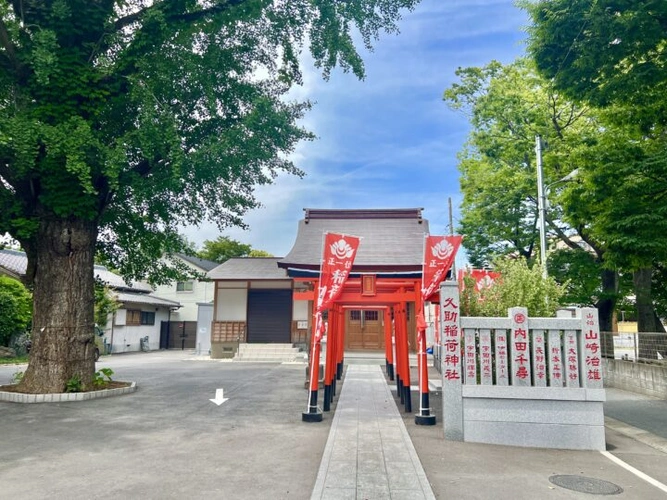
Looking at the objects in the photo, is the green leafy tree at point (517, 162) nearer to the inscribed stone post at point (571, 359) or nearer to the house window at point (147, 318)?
the inscribed stone post at point (571, 359)

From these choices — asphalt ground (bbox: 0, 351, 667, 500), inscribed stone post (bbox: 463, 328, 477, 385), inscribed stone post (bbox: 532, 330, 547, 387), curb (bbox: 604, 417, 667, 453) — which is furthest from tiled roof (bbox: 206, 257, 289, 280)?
inscribed stone post (bbox: 532, 330, 547, 387)

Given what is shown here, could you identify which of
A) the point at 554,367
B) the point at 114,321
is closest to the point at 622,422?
the point at 554,367

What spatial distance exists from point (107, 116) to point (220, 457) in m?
8.52

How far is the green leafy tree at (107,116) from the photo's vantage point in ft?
29.4

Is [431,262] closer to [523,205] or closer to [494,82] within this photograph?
[523,205]

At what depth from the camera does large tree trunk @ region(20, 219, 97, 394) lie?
9.70 meters

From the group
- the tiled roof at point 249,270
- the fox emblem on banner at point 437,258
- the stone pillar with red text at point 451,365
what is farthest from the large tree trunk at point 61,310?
the tiled roof at point 249,270

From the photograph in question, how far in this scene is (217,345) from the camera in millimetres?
22750

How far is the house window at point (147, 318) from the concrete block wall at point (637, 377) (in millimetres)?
26044

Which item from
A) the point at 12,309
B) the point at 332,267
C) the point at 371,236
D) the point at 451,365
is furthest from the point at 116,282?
the point at 451,365

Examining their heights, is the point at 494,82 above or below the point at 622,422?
above

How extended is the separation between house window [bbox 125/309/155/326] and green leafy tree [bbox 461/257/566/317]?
24.5m

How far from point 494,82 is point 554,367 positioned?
1507 centimetres

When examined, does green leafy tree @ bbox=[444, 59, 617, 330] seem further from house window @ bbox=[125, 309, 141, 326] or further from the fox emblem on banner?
house window @ bbox=[125, 309, 141, 326]
